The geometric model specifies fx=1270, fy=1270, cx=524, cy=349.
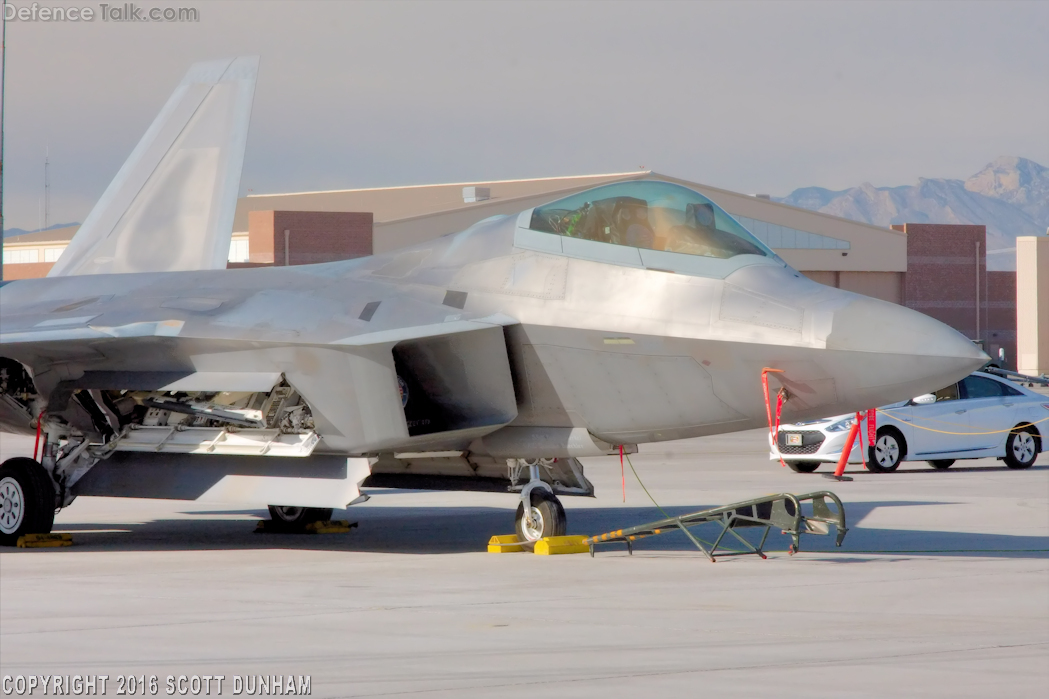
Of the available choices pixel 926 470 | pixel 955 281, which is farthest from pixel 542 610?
pixel 955 281

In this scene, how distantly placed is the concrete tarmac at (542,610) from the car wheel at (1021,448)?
746cm

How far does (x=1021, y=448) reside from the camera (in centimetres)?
2234

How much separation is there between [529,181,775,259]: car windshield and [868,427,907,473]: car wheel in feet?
37.6

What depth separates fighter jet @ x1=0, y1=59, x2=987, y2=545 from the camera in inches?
411

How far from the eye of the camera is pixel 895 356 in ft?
32.2

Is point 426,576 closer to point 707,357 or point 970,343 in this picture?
point 707,357

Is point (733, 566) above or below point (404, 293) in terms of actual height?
below

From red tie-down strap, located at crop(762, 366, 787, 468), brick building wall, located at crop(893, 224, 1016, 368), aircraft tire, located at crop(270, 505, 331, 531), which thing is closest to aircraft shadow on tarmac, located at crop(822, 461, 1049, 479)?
aircraft tire, located at crop(270, 505, 331, 531)

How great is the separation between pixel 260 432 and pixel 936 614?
21.7 feet

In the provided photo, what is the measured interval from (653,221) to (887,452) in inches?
478

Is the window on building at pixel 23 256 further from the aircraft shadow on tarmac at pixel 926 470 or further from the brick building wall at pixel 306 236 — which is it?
the aircraft shadow on tarmac at pixel 926 470

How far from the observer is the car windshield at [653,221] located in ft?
35.9

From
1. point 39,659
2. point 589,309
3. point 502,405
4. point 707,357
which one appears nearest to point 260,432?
point 502,405

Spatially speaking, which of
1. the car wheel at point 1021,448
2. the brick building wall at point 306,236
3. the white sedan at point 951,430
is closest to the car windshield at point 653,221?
the white sedan at point 951,430
